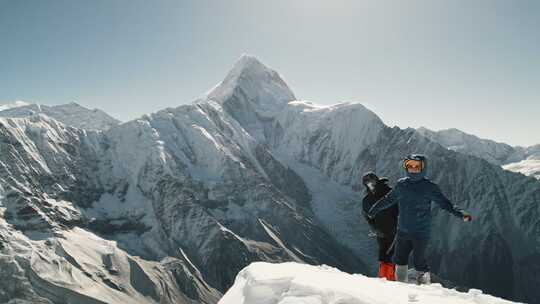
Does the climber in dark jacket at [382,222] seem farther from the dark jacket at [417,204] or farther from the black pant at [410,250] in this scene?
the dark jacket at [417,204]

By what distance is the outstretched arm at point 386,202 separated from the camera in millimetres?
19031

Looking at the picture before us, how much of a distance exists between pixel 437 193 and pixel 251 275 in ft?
26.9

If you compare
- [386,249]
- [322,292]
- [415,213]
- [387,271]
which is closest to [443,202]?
[415,213]

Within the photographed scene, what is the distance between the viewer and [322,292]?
10719 mm

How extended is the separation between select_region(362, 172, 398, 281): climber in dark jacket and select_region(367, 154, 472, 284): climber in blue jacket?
1.15 metres

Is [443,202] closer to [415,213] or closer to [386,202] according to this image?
[415,213]

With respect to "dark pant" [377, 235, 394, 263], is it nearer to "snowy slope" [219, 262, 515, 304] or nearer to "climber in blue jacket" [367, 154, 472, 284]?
"climber in blue jacket" [367, 154, 472, 284]

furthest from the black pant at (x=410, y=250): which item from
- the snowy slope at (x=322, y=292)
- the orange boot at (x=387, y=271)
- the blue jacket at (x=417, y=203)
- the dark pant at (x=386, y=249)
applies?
the snowy slope at (x=322, y=292)

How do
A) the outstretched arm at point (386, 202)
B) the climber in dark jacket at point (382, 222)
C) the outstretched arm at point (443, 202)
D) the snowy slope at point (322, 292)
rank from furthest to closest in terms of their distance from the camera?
1. the climber in dark jacket at point (382, 222)
2. the outstretched arm at point (386, 202)
3. the outstretched arm at point (443, 202)
4. the snowy slope at point (322, 292)

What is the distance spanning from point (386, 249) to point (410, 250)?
1.43m

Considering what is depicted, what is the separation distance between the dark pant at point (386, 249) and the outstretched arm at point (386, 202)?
1432 millimetres

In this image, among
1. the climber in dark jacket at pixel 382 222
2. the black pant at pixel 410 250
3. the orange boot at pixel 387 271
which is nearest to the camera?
the black pant at pixel 410 250

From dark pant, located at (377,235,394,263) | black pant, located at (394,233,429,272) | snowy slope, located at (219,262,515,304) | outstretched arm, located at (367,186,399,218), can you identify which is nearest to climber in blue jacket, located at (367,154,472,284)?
black pant, located at (394,233,429,272)

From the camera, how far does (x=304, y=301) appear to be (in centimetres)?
1055
